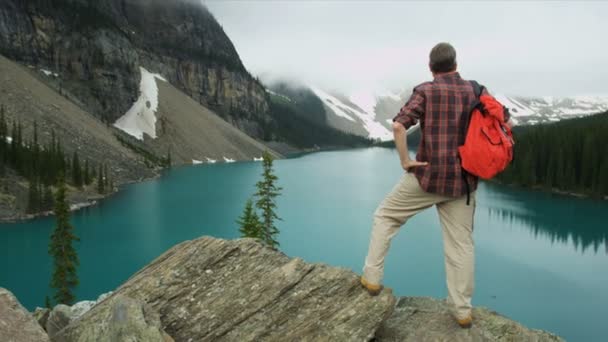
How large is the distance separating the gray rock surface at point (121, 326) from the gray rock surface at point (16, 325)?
1.49 feet

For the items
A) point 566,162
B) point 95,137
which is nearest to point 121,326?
point 566,162

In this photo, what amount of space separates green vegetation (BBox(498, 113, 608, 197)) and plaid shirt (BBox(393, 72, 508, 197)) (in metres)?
81.5

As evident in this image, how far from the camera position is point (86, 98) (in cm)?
12644

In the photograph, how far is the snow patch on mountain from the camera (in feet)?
425

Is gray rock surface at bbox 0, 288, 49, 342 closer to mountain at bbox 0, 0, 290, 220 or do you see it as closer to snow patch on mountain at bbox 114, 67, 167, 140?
mountain at bbox 0, 0, 290, 220

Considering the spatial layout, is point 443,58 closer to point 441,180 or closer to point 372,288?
point 441,180

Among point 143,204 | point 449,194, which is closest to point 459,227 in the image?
point 449,194

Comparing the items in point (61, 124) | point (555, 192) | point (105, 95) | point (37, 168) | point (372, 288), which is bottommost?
point (555, 192)

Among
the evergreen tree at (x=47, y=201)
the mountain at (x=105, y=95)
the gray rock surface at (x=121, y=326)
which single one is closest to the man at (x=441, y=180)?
the gray rock surface at (x=121, y=326)

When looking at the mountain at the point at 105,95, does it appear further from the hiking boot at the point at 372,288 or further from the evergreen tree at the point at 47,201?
the hiking boot at the point at 372,288

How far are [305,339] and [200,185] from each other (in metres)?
77.3

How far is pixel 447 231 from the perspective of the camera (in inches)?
210

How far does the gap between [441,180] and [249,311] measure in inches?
119

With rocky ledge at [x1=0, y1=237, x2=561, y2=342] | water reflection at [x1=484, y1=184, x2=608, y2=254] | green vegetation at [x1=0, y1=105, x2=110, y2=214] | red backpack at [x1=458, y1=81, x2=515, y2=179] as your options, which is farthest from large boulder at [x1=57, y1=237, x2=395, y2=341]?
green vegetation at [x1=0, y1=105, x2=110, y2=214]
